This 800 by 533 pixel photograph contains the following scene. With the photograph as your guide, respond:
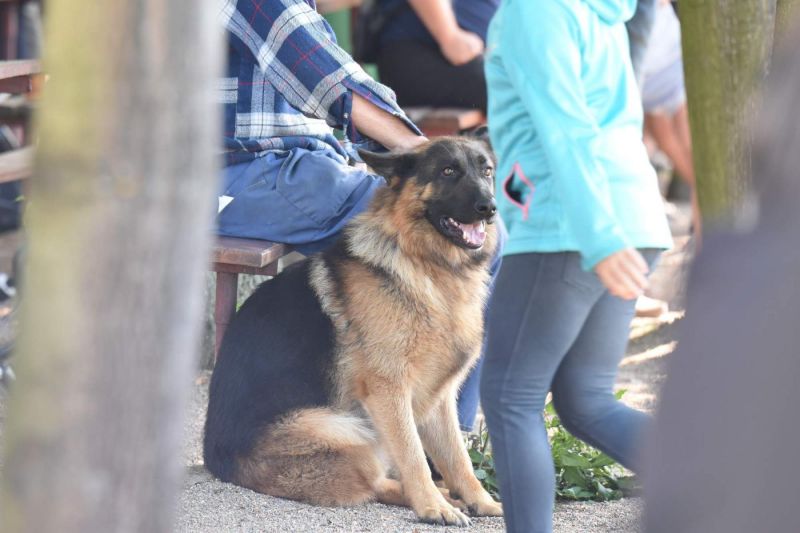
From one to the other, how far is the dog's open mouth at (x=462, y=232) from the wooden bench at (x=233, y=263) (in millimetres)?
586

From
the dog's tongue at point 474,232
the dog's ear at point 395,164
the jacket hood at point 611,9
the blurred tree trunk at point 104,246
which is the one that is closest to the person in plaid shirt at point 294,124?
the dog's ear at point 395,164

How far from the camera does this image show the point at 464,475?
3.97 meters

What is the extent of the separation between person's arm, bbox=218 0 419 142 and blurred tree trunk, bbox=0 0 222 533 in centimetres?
235

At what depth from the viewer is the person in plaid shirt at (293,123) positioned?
3973 mm

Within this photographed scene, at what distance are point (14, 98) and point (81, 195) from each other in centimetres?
603

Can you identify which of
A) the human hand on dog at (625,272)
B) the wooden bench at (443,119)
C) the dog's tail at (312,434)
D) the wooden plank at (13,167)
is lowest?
the dog's tail at (312,434)

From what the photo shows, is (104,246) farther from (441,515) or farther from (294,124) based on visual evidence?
(294,124)

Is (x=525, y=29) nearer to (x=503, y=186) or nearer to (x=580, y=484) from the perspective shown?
(x=503, y=186)

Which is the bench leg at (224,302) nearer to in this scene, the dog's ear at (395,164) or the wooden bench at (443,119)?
the dog's ear at (395,164)

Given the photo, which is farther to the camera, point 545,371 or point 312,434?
point 312,434

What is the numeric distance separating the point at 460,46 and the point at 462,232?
6.77 feet

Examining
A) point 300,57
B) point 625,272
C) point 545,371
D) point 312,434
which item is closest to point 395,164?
point 300,57

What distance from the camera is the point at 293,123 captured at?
13.9 feet

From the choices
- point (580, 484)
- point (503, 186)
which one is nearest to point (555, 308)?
point (503, 186)
